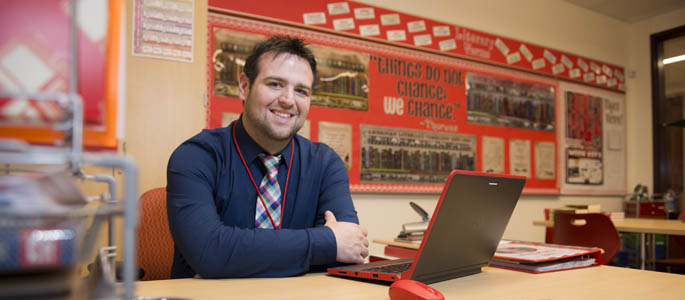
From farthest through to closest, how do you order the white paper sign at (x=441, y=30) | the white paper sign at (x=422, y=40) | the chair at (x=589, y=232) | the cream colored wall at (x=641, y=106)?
the cream colored wall at (x=641, y=106) < the white paper sign at (x=441, y=30) < the white paper sign at (x=422, y=40) < the chair at (x=589, y=232)

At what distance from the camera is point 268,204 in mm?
1512

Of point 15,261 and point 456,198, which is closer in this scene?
point 15,261

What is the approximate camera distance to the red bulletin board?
294 cm

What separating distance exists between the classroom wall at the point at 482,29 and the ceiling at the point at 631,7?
8 centimetres

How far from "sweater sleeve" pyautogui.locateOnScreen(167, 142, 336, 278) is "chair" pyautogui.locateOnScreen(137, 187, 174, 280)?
51 cm

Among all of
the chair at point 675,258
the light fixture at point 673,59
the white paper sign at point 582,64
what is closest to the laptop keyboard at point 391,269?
the chair at point 675,258

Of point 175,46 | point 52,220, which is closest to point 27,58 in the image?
point 52,220

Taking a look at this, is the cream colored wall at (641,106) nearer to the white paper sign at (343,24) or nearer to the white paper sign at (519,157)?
the white paper sign at (519,157)

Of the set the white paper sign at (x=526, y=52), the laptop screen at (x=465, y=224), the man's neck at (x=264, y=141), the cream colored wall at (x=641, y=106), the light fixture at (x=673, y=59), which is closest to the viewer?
the laptop screen at (x=465, y=224)

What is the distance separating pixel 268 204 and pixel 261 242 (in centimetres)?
37

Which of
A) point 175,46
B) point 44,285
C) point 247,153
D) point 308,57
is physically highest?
point 175,46

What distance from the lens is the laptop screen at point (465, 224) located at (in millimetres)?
889

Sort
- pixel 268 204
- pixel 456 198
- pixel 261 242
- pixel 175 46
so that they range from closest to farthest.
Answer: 1. pixel 456 198
2. pixel 261 242
3. pixel 268 204
4. pixel 175 46

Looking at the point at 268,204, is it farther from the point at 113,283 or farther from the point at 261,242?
the point at 113,283
